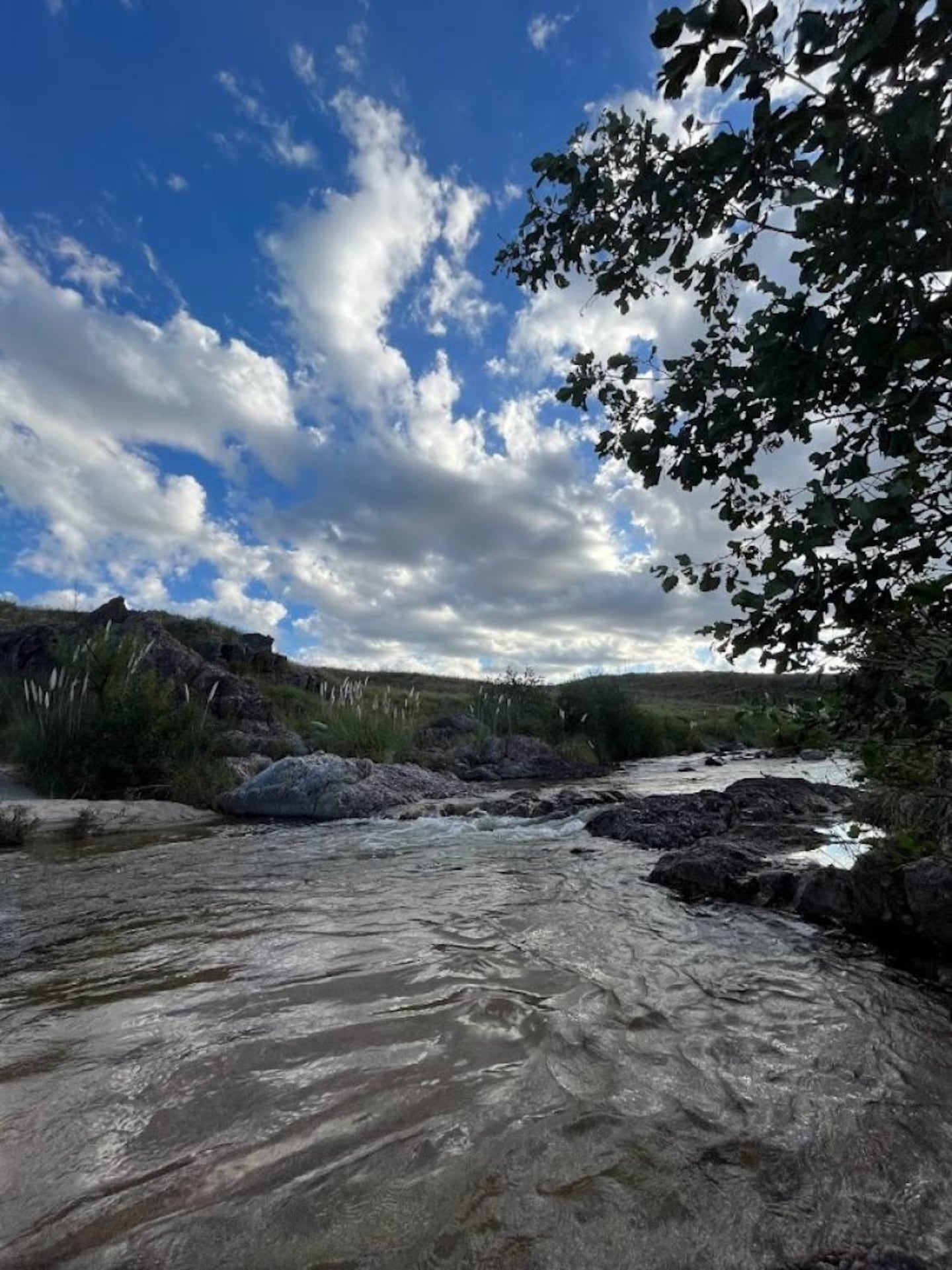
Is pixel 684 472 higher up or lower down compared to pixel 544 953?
higher up

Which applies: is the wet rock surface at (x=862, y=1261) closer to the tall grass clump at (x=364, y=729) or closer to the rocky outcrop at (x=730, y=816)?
the rocky outcrop at (x=730, y=816)

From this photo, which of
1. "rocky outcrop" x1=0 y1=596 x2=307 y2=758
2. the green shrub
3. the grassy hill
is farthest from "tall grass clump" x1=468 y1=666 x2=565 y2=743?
the green shrub

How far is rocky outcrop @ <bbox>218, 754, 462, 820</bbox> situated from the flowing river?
6.26 m

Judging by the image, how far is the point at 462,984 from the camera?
3389 millimetres

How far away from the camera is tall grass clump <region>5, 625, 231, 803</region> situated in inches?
426

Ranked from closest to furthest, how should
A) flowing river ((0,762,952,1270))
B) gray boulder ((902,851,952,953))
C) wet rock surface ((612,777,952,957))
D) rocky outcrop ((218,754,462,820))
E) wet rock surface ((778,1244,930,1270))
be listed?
1. wet rock surface ((778,1244,930,1270))
2. flowing river ((0,762,952,1270))
3. gray boulder ((902,851,952,953))
4. wet rock surface ((612,777,952,957))
5. rocky outcrop ((218,754,462,820))

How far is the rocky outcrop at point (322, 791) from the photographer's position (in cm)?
1097

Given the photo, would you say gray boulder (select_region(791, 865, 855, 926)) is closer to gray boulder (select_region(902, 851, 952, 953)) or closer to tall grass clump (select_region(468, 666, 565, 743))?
gray boulder (select_region(902, 851, 952, 953))

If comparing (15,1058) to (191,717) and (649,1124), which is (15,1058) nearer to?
(649,1124)

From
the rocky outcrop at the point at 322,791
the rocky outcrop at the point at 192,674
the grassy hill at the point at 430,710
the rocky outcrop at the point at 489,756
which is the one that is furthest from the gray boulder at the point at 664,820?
the rocky outcrop at the point at 192,674

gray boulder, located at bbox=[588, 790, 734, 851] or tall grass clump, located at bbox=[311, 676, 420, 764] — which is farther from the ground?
tall grass clump, located at bbox=[311, 676, 420, 764]

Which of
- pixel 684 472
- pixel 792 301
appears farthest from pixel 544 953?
pixel 792 301

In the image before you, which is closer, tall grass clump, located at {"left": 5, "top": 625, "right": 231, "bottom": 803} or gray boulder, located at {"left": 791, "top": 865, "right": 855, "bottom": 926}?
gray boulder, located at {"left": 791, "top": 865, "right": 855, "bottom": 926}

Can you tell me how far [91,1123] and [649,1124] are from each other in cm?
183
